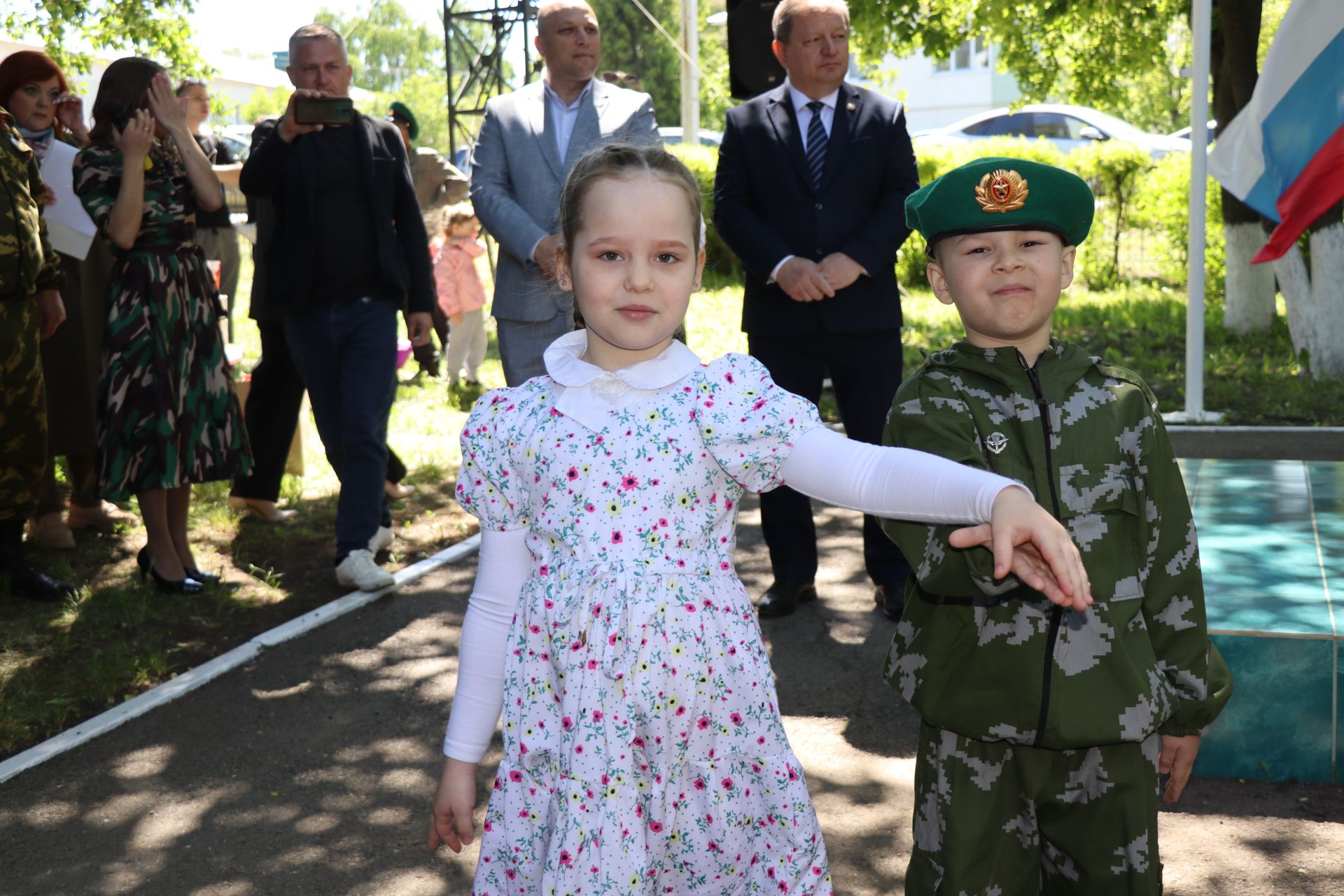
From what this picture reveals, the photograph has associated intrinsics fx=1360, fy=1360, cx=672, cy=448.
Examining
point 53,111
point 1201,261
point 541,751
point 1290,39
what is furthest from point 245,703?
point 1201,261

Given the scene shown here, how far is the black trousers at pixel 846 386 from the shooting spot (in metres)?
5.54

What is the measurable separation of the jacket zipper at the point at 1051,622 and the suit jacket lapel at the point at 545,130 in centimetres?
327

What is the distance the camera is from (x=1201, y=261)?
870 cm

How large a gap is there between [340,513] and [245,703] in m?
1.43

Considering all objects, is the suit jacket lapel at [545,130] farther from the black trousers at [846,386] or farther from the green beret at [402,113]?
the green beret at [402,113]

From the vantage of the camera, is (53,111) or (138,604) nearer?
(138,604)

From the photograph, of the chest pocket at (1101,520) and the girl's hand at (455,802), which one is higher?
the chest pocket at (1101,520)

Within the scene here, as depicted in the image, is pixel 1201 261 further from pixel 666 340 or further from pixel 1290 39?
pixel 666 340

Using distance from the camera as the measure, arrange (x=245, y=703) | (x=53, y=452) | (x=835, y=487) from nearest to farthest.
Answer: (x=835, y=487)
(x=245, y=703)
(x=53, y=452)

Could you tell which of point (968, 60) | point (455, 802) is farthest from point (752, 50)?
point (968, 60)

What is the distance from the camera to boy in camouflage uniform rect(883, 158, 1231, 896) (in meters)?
2.48

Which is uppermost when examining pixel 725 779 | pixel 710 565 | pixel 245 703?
pixel 710 565

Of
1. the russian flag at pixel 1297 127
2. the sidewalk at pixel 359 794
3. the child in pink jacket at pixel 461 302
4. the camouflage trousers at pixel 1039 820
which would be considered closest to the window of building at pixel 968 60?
the child in pink jacket at pixel 461 302

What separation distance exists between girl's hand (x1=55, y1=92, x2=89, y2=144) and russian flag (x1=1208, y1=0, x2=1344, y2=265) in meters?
6.05
